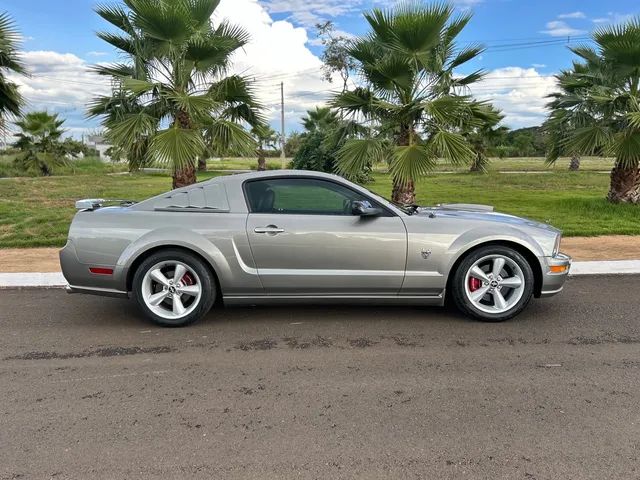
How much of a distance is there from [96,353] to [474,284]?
11.3 feet

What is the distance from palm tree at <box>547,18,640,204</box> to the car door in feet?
27.2

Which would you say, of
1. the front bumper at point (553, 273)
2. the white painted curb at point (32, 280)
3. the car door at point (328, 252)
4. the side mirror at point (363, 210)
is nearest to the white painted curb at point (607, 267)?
the front bumper at point (553, 273)

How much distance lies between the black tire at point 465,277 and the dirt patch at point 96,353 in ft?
8.77

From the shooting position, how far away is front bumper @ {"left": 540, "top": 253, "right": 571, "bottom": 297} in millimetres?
4805

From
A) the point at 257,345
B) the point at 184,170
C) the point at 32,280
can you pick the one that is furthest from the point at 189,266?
the point at 184,170

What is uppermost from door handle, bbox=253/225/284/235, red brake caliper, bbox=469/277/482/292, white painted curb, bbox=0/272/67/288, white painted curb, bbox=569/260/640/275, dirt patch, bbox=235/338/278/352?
door handle, bbox=253/225/284/235

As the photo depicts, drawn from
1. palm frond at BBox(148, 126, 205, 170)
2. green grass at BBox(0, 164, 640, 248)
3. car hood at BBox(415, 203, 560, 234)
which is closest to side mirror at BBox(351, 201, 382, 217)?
car hood at BBox(415, 203, 560, 234)

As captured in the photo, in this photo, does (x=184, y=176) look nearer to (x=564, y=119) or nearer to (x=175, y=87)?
(x=175, y=87)

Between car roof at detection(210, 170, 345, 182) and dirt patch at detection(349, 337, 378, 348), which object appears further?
car roof at detection(210, 170, 345, 182)

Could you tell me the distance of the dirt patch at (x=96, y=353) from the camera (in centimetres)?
413

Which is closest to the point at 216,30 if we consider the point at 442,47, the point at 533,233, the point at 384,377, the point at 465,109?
the point at 442,47

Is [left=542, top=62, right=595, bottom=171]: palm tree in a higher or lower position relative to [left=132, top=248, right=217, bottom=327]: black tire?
higher

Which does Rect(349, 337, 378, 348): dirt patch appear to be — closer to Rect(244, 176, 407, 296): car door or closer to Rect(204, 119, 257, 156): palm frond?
Rect(244, 176, 407, 296): car door

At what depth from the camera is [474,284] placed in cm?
485
